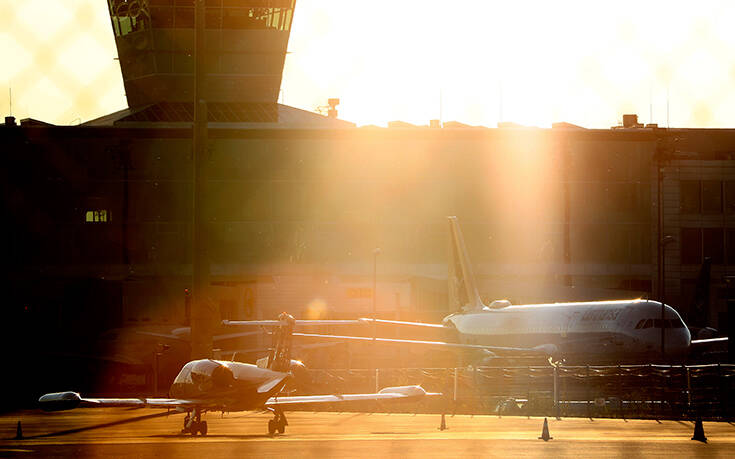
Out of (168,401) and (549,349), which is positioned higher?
(168,401)

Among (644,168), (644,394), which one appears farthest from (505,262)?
(644,394)

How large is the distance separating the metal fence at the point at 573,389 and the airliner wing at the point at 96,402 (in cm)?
1247

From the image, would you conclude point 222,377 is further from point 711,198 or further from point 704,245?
point 711,198

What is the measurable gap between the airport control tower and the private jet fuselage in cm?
3537

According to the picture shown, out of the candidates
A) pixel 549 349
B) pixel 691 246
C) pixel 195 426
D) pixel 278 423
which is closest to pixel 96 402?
pixel 195 426

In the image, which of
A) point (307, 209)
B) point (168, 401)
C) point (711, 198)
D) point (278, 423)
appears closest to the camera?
point (168, 401)

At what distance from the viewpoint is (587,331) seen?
54.8 metres

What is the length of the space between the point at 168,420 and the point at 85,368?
110 ft

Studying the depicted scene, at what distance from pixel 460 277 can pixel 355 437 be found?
45.5 metres

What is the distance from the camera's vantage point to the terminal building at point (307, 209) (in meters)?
84.3

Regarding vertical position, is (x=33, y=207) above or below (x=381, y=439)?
above

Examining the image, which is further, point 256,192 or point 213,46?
point 256,192

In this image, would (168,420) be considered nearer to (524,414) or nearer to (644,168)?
(524,414)

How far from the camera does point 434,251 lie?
296 feet
